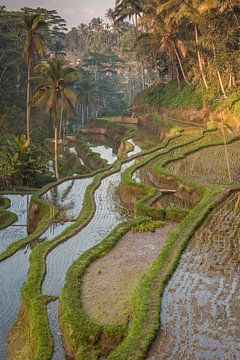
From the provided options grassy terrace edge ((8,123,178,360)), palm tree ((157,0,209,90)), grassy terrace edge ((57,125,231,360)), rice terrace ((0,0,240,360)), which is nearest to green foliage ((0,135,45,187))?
rice terrace ((0,0,240,360))

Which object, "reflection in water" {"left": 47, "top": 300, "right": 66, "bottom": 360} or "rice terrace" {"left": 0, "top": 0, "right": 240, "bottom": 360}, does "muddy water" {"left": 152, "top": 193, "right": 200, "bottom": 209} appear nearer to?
"rice terrace" {"left": 0, "top": 0, "right": 240, "bottom": 360}

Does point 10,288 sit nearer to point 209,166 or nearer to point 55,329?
point 55,329

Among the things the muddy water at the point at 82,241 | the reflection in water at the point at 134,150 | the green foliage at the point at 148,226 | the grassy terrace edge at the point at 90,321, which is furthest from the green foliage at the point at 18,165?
the grassy terrace edge at the point at 90,321

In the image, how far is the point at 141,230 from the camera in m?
15.3

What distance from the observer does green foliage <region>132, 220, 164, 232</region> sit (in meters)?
15.3

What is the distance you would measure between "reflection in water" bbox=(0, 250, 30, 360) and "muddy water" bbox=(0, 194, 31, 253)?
2238 mm

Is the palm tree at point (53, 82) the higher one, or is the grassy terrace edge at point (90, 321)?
the palm tree at point (53, 82)

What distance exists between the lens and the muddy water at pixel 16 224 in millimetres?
18286

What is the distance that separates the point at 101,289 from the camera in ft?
35.6

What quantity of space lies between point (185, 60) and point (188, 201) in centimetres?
2883

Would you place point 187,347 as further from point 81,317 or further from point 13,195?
point 13,195

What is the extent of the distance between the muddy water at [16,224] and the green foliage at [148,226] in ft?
16.6

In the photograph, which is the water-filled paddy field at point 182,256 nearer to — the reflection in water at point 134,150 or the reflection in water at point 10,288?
the reflection in water at point 10,288

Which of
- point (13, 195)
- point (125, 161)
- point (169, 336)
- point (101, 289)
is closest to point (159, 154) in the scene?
point (125, 161)
